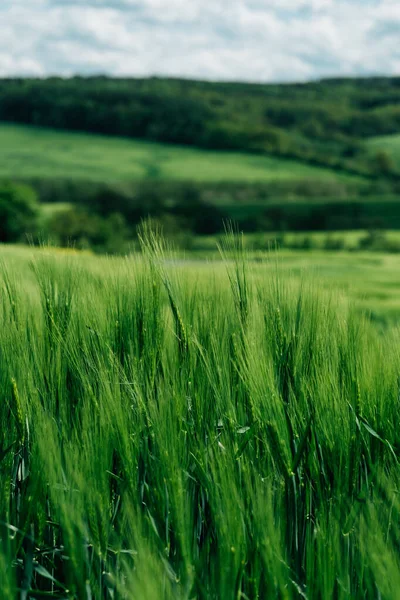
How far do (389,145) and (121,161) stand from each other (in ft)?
48.2

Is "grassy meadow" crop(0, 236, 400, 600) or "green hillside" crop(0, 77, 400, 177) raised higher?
"green hillside" crop(0, 77, 400, 177)

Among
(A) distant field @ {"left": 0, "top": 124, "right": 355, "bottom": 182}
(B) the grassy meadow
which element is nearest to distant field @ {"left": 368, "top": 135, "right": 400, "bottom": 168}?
(A) distant field @ {"left": 0, "top": 124, "right": 355, "bottom": 182}

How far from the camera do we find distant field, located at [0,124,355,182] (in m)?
35.6

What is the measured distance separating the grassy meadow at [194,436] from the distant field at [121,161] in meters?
32.8

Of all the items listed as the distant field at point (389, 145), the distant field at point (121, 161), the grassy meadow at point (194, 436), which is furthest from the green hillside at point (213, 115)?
the grassy meadow at point (194, 436)

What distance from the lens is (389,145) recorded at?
4231cm

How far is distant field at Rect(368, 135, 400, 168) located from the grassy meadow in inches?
1563

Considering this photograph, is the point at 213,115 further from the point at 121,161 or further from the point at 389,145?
the point at 389,145

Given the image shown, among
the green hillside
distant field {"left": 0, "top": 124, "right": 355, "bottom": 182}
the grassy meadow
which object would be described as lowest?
the grassy meadow

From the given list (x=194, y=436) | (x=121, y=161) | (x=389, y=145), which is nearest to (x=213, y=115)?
→ (x=121, y=161)

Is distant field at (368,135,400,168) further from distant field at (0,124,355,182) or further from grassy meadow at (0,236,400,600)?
grassy meadow at (0,236,400,600)

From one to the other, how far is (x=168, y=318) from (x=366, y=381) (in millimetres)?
435

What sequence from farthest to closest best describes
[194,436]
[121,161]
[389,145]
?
1. [389,145]
2. [121,161]
3. [194,436]

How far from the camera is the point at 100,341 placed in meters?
1.56
